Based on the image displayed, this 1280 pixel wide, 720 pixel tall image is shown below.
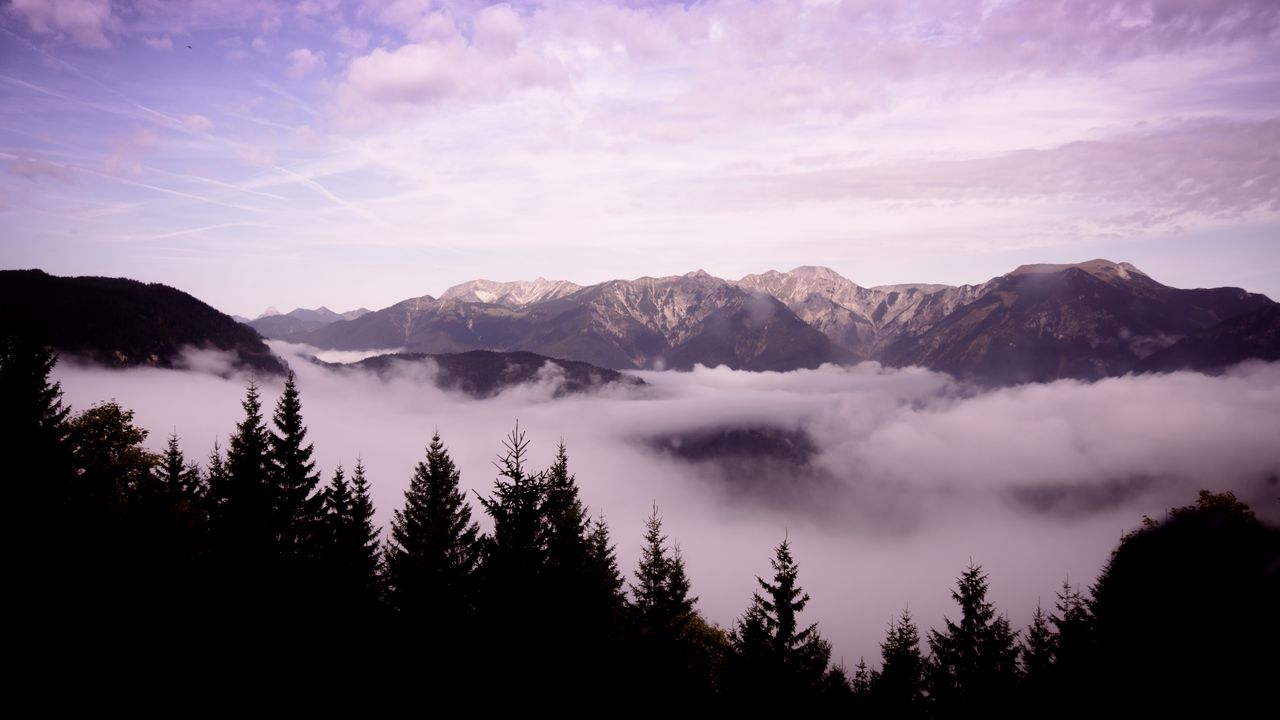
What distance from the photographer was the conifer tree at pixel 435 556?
20641mm

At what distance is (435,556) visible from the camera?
3419 cm

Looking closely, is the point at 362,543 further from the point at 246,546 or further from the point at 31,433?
the point at 31,433

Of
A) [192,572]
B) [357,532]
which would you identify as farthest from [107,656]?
[357,532]

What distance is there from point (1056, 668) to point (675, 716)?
97.4 ft

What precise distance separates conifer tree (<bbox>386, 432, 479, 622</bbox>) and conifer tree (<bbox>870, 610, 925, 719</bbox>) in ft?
88.3

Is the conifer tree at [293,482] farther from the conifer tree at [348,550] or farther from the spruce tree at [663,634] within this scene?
the spruce tree at [663,634]

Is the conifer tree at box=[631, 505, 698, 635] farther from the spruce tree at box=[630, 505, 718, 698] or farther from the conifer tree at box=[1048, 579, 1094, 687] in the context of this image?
the conifer tree at box=[1048, 579, 1094, 687]

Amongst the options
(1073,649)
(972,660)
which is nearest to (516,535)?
(1073,649)

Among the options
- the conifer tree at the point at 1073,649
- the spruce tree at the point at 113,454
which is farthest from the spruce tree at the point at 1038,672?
the spruce tree at the point at 113,454

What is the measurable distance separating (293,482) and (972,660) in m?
44.0

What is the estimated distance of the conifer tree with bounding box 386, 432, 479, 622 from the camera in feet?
67.7

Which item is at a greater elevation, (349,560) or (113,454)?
(113,454)

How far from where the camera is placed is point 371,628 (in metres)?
24.8

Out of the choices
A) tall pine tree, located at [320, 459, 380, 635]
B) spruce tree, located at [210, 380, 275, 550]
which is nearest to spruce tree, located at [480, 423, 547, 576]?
tall pine tree, located at [320, 459, 380, 635]
